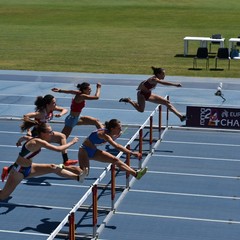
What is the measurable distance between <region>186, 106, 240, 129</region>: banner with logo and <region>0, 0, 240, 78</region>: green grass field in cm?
906

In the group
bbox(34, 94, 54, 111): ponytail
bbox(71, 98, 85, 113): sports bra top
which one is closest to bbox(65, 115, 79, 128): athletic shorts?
bbox(71, 98, 85, 113): sports bra top

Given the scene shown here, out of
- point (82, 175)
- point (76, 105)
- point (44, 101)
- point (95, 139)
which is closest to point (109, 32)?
point (76, 105)

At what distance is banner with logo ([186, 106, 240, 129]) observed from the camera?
61.5ft

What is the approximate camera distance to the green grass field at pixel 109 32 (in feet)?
100

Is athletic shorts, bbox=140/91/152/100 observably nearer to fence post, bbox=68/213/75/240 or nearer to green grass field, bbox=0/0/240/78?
fence post, bbox=68/213/75/240

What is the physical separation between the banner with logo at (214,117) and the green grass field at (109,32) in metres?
9.06

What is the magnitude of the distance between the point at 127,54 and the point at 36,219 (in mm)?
21940

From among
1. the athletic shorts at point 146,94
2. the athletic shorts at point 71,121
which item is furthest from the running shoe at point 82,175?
the athletic shorts at point 146,94

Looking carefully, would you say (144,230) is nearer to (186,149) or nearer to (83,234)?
(83,234)

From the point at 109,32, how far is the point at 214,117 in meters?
24.5

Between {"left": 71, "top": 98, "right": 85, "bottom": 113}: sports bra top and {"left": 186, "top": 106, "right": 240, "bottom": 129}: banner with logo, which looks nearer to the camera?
{"left": 71, "top": 98, "right": 85, "bottom": 113}: sports bra top

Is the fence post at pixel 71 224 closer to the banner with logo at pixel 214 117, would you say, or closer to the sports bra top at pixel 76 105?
the sports bra top at pixel 76 105

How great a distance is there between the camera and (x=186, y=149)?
17.2 m

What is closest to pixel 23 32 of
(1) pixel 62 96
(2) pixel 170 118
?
(1) pixel 62 96
